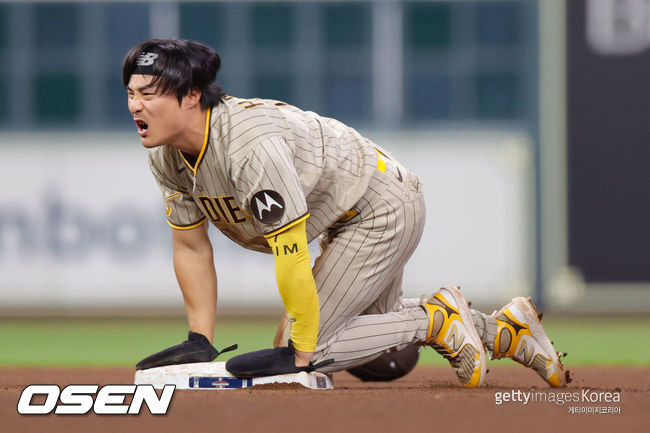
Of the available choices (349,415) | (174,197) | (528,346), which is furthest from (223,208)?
(528,346)

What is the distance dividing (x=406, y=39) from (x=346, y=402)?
999cm

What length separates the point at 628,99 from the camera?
13.3 m

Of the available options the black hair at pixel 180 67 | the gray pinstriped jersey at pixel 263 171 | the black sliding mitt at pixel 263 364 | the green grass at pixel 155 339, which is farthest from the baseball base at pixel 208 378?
the green grass at pixel 155 339

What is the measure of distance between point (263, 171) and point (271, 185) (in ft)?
0.20

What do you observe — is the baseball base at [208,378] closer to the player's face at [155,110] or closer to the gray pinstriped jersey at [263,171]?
the gray pinstriped jersey at [263,171]

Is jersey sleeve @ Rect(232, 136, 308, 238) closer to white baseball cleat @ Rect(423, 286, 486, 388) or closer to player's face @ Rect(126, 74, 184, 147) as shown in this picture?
player's face @ Rect(126, 74, 184, 147)

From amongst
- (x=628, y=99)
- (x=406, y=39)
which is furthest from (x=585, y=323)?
(x=406, y=39)

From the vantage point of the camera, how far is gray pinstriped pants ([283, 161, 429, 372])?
4977 mm

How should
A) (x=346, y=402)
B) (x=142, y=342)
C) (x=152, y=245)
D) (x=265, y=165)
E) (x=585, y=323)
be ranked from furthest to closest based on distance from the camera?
1. (x=152, y=245)
2. (x=585, y=323)
3. (x=142, y=342)
4. (x=265, y=165)
5. (x=346, y=402)

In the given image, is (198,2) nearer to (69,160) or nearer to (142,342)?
(69,160)

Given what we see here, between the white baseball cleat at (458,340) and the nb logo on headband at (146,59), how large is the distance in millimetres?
1649

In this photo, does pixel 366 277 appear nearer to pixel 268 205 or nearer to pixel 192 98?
pixel 268 205

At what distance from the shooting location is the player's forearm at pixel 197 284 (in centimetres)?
520

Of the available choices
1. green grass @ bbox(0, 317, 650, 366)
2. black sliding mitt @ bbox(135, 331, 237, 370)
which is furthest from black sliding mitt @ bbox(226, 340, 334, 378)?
green grass @ bbox(0, 317, 650, 366)
